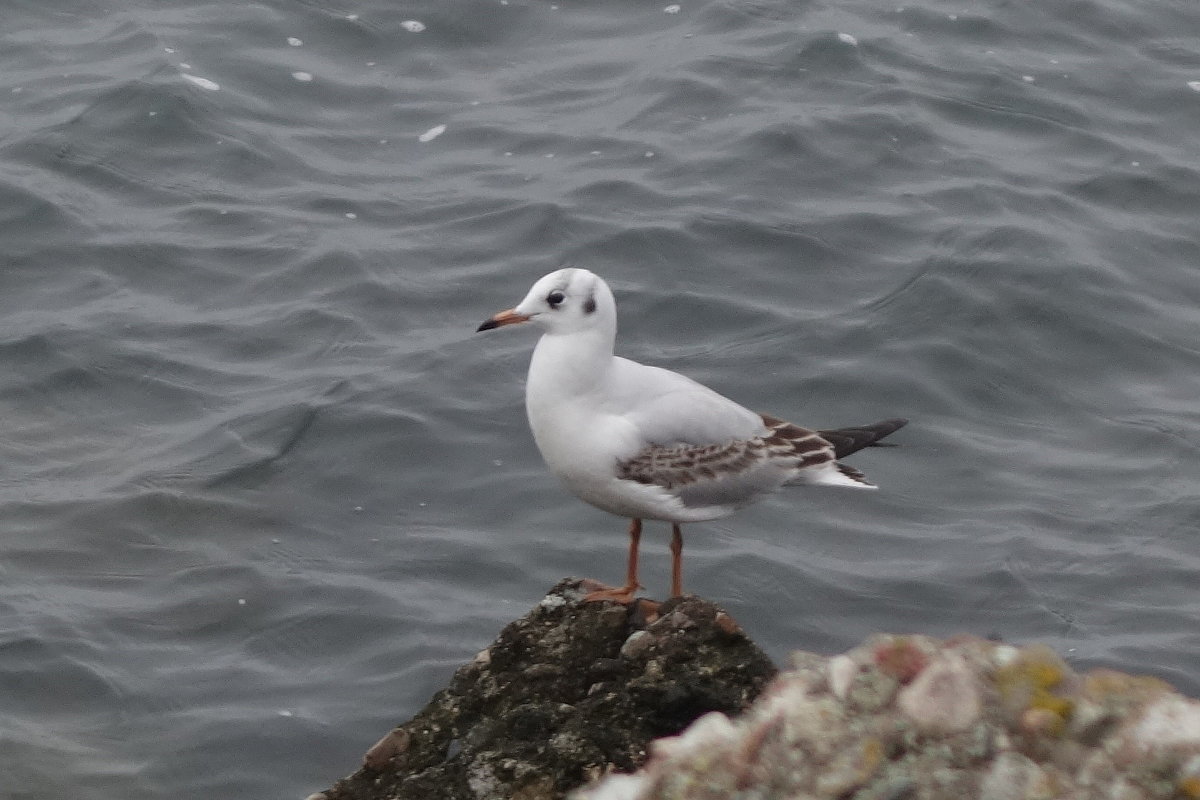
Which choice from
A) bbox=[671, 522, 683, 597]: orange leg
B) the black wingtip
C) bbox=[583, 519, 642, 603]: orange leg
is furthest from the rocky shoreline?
the black wingtip

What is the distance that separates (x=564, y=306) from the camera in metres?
6.94

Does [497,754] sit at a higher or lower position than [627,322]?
higher

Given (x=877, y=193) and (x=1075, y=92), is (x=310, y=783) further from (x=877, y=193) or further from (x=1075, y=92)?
(x=1075, y=92)

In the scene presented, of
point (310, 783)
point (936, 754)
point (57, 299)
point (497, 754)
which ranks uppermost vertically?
point (936, 754)

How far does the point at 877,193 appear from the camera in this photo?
13.9 m

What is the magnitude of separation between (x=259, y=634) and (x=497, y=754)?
4.24 meters

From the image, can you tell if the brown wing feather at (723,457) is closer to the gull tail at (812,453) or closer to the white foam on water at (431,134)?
the gull tail at (812,453)

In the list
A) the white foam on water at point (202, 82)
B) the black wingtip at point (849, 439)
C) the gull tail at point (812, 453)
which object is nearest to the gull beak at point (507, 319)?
the gull tail at point (812, 453)

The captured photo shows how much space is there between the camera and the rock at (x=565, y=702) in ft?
17.1

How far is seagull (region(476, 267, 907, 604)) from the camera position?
6883 mm

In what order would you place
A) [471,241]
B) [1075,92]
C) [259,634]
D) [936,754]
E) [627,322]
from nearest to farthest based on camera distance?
1. [936,754]
2. [259,634]
3. [627,322]
4. [471,241]
5. [1075,92]

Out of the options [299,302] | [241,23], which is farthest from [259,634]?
[241,23]

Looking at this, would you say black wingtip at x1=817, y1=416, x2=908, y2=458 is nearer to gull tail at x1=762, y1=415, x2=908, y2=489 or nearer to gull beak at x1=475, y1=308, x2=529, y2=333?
gull tail at x1=762, y1=415, x2=908, y2=489

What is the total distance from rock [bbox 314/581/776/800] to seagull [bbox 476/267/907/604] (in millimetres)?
370
